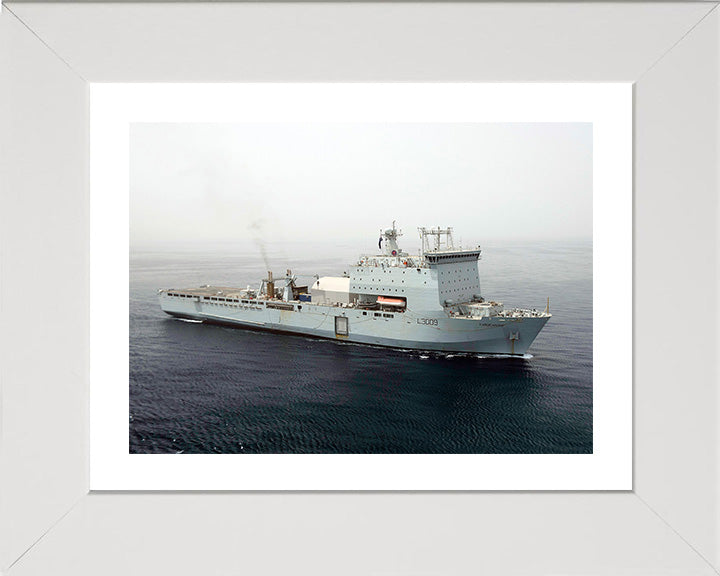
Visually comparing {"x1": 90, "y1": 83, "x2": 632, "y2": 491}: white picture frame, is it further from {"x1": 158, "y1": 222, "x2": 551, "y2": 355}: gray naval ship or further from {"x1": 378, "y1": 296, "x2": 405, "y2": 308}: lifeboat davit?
{"x1": 378, "y1": 296, "x2": 405, "y2": 308}: lifeboat davit

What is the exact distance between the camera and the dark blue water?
5.15 metres

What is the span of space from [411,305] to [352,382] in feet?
3.98

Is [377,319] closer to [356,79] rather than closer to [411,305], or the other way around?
[411,305]

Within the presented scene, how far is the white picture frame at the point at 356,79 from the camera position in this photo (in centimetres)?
200

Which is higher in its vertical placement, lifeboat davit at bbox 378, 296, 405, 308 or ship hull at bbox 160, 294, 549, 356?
lifeboat davit at bbox 378, 296, 405, 308

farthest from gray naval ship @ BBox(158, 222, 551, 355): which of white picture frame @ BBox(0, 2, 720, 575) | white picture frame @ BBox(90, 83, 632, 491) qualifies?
white picture frame @ BBox(0, 2, 720, 575)

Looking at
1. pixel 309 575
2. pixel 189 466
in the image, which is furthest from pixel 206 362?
pixel 309 575

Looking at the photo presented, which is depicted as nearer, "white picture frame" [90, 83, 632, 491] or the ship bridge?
"white picture frame" [90, 83, 632, 491]

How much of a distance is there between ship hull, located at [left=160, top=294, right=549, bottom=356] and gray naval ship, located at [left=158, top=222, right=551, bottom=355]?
0.04ft
